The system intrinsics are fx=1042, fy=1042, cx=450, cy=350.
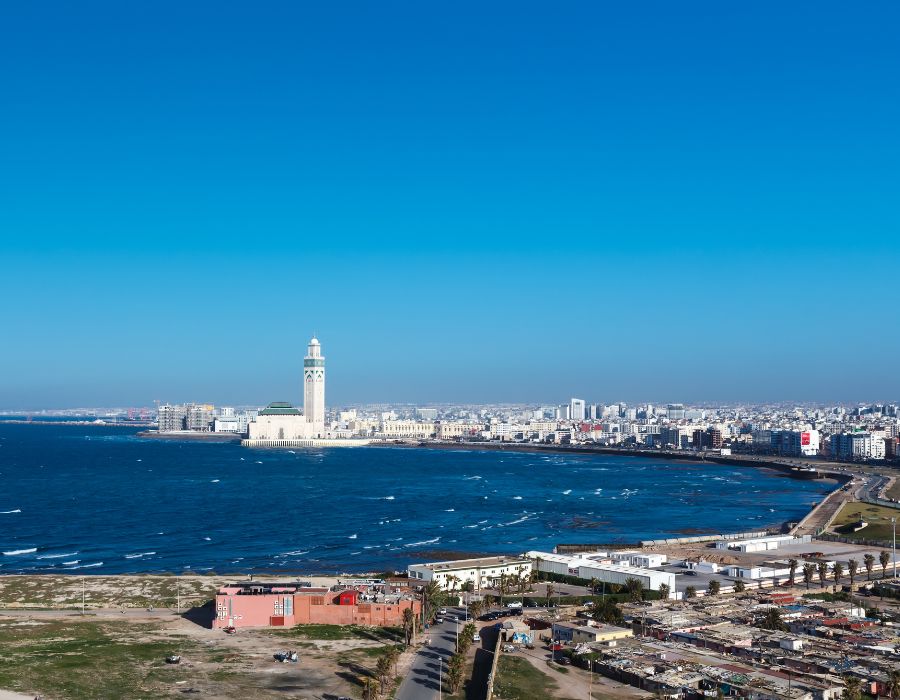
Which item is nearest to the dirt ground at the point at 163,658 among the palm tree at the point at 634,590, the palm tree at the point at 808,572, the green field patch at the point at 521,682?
the green field patch at the point at 521,682

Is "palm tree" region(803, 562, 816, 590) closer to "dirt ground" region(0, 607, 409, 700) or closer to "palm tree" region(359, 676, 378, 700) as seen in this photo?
"dirt ground" region(0, 607, 409, 700)

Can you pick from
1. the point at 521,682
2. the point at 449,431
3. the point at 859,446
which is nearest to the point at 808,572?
the point at 521,682

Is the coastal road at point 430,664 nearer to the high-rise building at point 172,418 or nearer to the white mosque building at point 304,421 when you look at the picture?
the white mosque building at point 304,421


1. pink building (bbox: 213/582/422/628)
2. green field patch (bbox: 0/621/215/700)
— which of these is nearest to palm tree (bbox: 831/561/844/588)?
pink building (bbox: 213/582/422/628)

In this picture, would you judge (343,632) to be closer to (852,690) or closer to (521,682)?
(521,682)

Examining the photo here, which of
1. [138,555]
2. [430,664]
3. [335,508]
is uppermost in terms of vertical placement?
[335,508]

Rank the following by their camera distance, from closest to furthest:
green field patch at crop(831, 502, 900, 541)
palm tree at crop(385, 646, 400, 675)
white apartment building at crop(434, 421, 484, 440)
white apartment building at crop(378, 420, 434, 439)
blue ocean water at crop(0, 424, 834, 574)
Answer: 1. palm tree at crop(385, 646, 400, 675)
2. blue ocean water at crop(0, 424, 834, 574)
3. green field patch at crop(831, 502, 900, 541)
4. white apartment building at crop(434, 421, 484, 440)
5. white apartment building at crop(378, 420, 434, 439)
